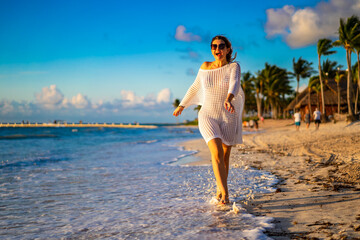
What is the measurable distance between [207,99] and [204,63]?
50cm

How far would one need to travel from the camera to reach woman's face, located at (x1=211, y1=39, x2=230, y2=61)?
349cm

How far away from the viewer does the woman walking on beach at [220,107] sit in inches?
133

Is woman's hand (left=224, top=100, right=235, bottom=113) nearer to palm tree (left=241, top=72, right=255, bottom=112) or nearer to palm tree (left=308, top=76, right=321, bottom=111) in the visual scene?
palm tree (left=308, top=76, right=321, bottom=111)

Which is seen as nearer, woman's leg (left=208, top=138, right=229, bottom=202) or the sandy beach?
the sandy beach

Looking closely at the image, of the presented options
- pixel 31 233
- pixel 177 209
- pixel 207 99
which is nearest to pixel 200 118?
pixel 207 99

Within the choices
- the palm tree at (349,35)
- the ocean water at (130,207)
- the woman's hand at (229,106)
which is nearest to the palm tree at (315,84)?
the palm tree at (349,35)

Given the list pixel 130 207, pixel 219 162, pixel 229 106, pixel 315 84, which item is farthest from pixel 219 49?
pixel 315 84

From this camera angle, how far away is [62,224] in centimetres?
325

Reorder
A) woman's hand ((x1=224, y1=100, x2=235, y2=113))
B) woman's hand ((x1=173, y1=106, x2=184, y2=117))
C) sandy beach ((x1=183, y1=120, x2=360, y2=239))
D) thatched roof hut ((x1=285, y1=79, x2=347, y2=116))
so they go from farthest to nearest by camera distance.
Answer: thatched roof hut ((x1=285, y1=79, x2=347, y2=116))
woman's hand ((x1=173, y1=106, x2=184, y2=117))
woman's hand ((x1=224, y1=100, x2=235, y2=113))
sandy beach ((x1=183, y1=120, x2=360, y2=239))

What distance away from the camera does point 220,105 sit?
3477mm

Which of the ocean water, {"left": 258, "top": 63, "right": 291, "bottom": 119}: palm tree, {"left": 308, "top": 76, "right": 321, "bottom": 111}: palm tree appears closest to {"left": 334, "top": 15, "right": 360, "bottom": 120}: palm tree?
{"left": 308, "top": 76, "right": 321, "bottom": 111}: palm tree

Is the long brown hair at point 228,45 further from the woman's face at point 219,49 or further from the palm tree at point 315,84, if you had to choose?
the palm tree at point 315,84

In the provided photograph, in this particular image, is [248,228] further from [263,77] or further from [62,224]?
[263,77]

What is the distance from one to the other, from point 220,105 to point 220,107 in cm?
3
